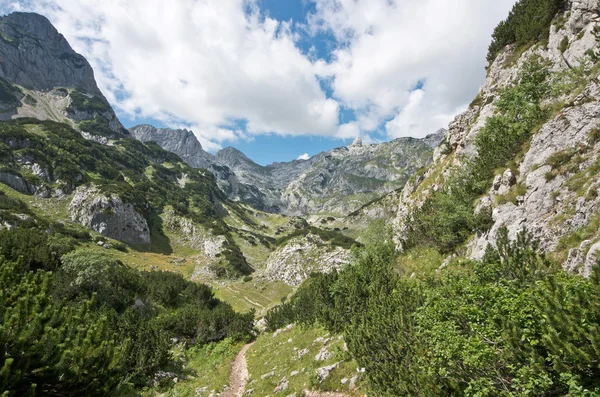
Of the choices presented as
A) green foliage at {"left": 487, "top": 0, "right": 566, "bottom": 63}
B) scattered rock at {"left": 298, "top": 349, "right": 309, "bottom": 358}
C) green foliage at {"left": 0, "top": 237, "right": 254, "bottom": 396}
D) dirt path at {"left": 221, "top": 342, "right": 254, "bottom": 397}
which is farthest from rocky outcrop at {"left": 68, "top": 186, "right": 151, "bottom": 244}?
green foliage at {"left": 487, "top": 0, "right": 566, "bottom": 63}

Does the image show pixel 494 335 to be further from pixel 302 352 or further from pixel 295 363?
pixel 302 352

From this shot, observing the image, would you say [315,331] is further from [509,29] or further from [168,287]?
[509,29]

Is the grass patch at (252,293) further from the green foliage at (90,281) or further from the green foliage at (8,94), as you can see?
the green foliage at (8,94)

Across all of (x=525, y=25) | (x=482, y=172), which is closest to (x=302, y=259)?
(x=482, y=172)

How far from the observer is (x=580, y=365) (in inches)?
230

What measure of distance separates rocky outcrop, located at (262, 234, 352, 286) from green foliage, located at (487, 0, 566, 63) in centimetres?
4644

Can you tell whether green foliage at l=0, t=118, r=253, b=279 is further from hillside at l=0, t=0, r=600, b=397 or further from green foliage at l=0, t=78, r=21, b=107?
green foliage at l=0, t=78, r=21, b=107

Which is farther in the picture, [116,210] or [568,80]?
[116,210]

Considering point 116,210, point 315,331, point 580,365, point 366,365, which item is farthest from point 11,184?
point 580,365

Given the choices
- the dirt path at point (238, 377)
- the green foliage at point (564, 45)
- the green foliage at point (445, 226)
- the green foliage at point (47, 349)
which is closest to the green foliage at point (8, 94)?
the dirt path at point (238, 377)

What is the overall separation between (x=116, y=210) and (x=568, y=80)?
10766cm

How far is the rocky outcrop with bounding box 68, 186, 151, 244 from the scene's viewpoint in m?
85.6

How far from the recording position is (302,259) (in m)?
69.2

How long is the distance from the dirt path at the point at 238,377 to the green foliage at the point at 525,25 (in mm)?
44262
